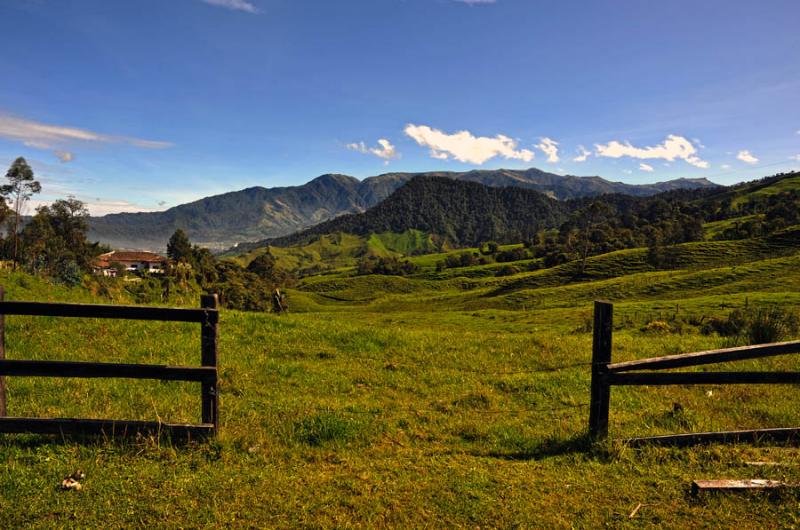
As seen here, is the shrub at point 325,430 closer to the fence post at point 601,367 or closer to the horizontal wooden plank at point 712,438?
the fence post at point 601,367

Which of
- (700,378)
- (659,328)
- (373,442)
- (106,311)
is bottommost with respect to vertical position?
(659,328)

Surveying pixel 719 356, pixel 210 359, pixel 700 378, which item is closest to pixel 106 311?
pixel 210 359

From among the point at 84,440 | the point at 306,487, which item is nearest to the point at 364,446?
the point at 306,487

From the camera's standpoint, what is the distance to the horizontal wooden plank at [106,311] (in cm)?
678

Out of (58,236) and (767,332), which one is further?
(58,236)

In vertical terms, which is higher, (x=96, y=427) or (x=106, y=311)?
(x=106, y=311)

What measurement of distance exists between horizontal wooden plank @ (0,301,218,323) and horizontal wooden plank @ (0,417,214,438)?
175 cm

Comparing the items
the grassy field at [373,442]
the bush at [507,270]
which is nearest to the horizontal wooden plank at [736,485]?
the grassy field at [373,442]

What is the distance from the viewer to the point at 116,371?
22.2 ft

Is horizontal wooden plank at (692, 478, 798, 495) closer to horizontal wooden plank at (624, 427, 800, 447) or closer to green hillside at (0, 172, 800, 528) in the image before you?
green hillside at (0, 172, 800, 528)

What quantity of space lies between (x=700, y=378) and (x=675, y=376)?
1.88ft

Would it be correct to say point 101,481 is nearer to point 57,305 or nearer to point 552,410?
point 57,305

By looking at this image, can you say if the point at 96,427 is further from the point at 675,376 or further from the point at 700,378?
the point at 700,378

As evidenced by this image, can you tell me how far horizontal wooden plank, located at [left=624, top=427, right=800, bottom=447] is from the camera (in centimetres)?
736
